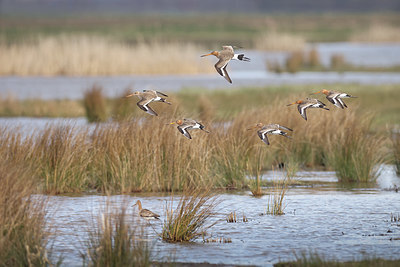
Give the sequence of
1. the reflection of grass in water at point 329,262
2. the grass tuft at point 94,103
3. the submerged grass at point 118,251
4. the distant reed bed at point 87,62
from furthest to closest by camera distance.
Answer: the distant reed bed at point 87,62, the grass tuft at point 94,103, the reflection of grass in water at point 329,262, the submerged grass at point 118,251

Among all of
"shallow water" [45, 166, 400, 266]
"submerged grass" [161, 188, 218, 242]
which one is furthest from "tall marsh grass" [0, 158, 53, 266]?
"submerged grass" [161, 188, 218, 242]

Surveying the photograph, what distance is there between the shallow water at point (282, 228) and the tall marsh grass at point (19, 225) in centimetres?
28

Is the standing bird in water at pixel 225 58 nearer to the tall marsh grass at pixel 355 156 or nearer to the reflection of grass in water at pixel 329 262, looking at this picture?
the reflection of grass in water at pixel 329 262

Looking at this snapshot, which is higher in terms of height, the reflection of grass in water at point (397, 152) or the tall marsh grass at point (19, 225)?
the reflection of grass in water at point (397, 152)

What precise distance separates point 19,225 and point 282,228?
343 cm

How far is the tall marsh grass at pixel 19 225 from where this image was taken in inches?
307

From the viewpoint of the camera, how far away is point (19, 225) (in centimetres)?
816

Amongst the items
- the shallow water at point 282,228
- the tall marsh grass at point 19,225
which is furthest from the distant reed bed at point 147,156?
the tall marsh grass at point 19,225

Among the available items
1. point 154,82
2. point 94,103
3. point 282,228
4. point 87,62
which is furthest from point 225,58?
point 87,62

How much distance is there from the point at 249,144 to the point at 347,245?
4.70m

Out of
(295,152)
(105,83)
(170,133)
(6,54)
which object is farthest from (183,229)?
(6,54)

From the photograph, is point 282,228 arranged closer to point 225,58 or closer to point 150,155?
point 225,58

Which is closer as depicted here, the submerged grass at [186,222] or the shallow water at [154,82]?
the submerged grass at [186,222]

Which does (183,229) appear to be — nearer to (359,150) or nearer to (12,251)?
(12,251)
